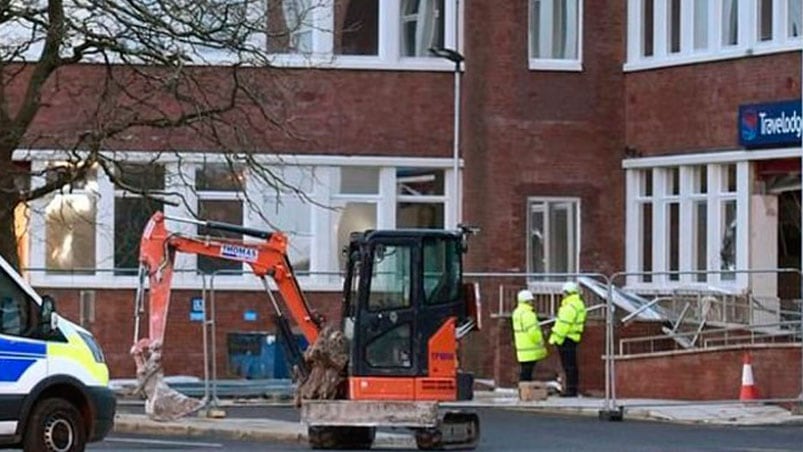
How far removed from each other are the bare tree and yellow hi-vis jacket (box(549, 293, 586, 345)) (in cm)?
516

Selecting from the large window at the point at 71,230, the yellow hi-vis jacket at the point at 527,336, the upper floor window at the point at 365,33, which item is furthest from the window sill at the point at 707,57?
the large window at the point at 71,230

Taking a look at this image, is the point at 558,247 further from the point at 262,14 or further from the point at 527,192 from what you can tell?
the point at 262,14

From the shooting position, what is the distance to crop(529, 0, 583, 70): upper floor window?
34875 mm

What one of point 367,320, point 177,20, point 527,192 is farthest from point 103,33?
point 527,192

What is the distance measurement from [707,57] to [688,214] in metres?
2.61

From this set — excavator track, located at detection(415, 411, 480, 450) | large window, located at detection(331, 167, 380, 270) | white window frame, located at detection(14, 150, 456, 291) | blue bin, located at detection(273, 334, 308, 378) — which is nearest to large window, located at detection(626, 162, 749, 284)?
white window frame, located at detection(14, 150, 456, 291)

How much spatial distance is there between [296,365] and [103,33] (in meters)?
6.11

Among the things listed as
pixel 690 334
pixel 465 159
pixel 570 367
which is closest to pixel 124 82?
pixel 465 159

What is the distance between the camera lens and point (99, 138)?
2633cm

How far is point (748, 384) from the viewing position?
95.0ft

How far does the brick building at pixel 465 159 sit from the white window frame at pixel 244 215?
36 mm

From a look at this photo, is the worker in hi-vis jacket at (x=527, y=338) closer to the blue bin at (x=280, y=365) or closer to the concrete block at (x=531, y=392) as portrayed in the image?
the concrete block at (x=531, y=392)

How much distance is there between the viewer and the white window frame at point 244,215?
34.3m

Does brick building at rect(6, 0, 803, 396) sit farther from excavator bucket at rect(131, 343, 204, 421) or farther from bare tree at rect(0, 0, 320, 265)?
excavator bucket at rect(131, 343, 204, 421)
